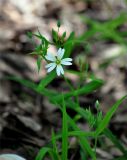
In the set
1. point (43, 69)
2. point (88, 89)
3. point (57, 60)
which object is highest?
point (57, 60)

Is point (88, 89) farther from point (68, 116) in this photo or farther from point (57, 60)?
point (57, 60)

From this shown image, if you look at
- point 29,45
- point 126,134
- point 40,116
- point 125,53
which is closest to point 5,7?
point 29,45

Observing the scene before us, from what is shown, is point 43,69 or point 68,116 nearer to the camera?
point 68,116

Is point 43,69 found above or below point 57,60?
below

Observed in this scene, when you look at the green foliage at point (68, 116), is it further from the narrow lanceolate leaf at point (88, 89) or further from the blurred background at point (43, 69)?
the blurred background at point (43, 69)

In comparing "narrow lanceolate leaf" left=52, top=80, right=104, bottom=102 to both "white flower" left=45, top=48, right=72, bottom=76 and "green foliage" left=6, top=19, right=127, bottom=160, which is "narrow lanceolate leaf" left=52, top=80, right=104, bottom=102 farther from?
"white flower" left=45, top=48, right=72, bottom=76

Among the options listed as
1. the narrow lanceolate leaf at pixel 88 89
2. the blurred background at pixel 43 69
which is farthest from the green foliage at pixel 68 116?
the blurred background at pixel 43 69

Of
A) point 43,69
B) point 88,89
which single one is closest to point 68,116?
point 88,89

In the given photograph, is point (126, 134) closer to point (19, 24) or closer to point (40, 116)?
point (40, 116)
